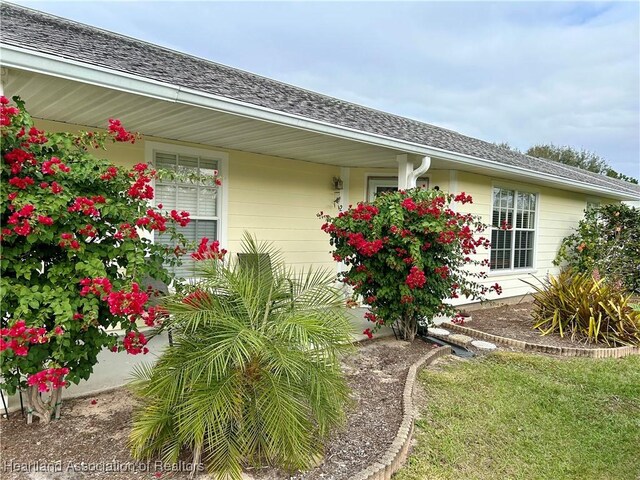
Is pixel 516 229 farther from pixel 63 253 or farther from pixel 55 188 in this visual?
pixel 55 188

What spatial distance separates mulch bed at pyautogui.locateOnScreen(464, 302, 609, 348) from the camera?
5984 millimetres

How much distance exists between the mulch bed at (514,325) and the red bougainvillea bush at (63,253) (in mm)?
5384

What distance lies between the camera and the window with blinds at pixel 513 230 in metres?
8.40

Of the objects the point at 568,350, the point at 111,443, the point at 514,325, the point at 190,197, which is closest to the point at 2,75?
the point at 111,443

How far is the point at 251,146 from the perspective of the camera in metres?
5.84

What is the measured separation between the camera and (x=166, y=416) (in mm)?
2461

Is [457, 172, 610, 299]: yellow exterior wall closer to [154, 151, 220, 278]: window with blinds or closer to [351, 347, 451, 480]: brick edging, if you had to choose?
[154, 151, 220, 278]: window with blinds

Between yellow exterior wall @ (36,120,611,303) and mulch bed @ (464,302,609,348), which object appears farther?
yellow exterior wall @ (36,120,611,303)

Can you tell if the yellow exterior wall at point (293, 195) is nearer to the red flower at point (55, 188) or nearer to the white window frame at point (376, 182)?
the white window frame at point (376, 182)

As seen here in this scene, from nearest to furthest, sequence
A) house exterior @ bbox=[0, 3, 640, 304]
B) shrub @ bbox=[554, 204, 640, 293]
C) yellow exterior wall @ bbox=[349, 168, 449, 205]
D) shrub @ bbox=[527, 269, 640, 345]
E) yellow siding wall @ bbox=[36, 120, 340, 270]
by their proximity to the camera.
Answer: house exterior @ bbox=[0, 3, 640, 304] < shrub @ bbox=[527, 269, 640, 345] < yellow siding wall @ bbox=[36, 120, 340, 270] < yellow exterior wall @ bbox=[349, 168, 449, 205] < shrub @ bbox=[554, 204, 640, 293]

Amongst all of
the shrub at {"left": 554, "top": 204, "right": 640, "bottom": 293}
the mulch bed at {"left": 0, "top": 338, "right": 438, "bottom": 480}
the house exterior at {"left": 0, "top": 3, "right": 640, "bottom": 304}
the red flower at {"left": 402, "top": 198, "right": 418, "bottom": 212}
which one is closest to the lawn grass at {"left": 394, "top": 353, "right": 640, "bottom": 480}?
the mulch bed at {"left": 0, "top": 338, "right": 438, "bottom": 480}

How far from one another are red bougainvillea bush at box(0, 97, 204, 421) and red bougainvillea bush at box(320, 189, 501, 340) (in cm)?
266

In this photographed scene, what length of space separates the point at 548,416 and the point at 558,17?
8538 mm

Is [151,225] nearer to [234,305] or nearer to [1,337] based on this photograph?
[234,305]
